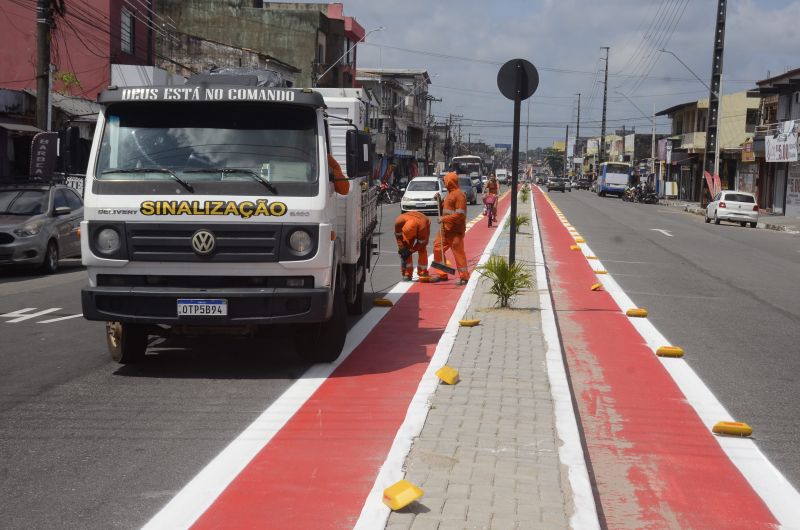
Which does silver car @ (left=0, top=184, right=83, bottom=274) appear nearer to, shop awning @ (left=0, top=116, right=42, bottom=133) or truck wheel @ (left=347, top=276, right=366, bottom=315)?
truck wheel @ (left=347, top=276, right=366, bottom=315)

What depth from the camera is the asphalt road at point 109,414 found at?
4984 mm

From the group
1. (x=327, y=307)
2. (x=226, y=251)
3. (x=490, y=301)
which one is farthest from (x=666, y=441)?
(x=490, y=301)

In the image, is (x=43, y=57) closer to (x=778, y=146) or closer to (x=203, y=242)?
(x=203, y=242)

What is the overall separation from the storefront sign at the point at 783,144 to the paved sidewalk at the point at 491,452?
43.2 m

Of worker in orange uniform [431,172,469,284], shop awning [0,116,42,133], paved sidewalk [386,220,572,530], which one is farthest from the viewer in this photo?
shop awning [0,116,42,133]

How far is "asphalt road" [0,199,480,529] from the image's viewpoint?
4984 millimetres

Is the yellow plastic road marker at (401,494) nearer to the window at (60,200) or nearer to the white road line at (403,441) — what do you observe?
the white road line at (403,441)

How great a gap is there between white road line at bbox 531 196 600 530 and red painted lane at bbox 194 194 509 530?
3.58 feet

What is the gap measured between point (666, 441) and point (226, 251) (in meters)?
3.67

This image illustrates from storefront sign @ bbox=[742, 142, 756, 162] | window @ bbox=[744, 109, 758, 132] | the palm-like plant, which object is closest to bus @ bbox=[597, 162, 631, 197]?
window @ bbox=[744, 109, 758, 132]

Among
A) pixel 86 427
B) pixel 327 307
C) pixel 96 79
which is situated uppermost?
pixel 96 79

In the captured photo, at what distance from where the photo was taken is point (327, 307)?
25.7ft

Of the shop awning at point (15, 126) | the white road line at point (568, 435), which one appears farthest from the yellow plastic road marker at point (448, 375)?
the shop awning at point (15, 126)

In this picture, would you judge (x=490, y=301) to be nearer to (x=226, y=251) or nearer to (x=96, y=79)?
(x=226, y=251)
